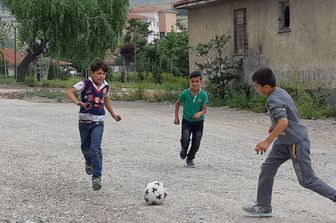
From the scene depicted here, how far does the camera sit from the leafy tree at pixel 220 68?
906 inches

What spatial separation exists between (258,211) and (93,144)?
2295mm

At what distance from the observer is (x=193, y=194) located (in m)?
6.95

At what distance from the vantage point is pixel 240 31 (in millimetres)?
23203

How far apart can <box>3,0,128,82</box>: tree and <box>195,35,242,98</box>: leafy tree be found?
13.0 metres

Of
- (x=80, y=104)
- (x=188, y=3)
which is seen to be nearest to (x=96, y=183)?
(x=80, y=104)

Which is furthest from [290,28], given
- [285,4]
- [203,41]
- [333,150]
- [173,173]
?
[173,173]

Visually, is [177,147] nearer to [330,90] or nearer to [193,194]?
[193,194]

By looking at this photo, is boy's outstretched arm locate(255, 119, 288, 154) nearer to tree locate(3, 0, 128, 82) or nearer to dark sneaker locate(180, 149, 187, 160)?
dark sneaker locate(180, 149, 187, 160)

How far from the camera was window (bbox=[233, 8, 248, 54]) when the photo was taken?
22.9 meters

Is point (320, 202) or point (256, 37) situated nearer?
point (320, 202)

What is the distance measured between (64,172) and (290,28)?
1345 centimetres

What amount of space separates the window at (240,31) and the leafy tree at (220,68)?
34cm

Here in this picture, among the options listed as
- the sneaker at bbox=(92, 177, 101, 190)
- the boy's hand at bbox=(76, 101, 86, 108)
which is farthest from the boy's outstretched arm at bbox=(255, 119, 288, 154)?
the boy's hand at bbox=(76, 101, 86, 108)

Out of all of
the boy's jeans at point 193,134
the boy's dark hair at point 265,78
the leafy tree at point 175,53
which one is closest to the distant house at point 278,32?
the boy's jeans at point 193,134
